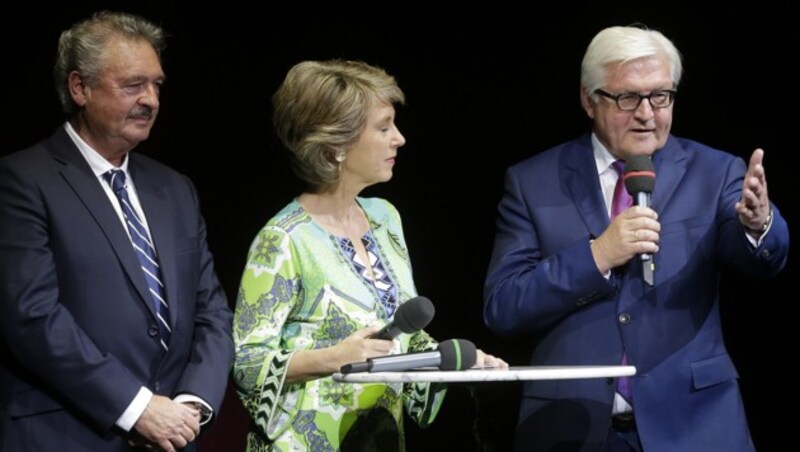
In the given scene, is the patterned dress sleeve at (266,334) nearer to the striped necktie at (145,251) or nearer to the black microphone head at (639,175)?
the striped necktie at (145,251)

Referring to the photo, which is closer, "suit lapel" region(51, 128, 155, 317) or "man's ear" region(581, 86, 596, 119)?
"suit lapel" region(51, 128, 155, 317)

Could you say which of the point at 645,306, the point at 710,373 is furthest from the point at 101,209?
the point at 710,373

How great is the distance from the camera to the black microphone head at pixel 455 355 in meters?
2.90

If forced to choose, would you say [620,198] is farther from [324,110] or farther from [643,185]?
[324,110]

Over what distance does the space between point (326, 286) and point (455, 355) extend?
0.59 meters

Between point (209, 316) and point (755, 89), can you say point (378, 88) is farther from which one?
point (755, 89)

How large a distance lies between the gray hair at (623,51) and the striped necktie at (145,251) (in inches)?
49.5

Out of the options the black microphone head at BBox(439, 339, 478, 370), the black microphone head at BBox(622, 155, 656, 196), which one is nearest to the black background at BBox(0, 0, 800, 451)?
the black microphone head at BBox(622, 155, 656, 196)

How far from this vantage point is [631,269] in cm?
340

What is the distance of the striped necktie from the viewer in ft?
10.7

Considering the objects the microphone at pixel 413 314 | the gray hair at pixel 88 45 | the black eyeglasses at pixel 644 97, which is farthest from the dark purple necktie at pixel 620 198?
the gray hair at pixel 88 45

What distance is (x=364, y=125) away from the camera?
354 centimetres

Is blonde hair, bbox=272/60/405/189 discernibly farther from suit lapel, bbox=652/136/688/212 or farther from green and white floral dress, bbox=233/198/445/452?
suit lapel, bbox=652/136/688/212

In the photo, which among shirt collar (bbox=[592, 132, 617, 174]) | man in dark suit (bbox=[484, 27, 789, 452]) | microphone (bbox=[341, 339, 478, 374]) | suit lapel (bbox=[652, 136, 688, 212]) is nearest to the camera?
microphone (bbox=[341, 339, 478, 374])
